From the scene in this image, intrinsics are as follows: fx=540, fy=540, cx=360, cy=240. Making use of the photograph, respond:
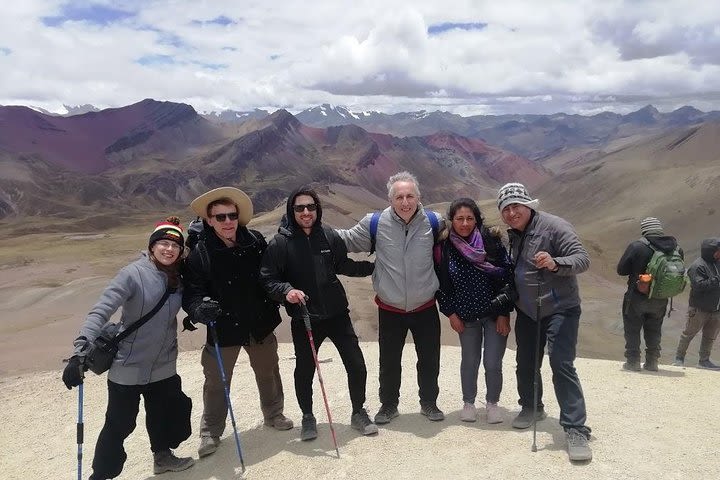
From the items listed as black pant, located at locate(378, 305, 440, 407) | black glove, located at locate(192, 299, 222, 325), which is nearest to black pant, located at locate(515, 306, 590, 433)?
black pant, located at locate(378, 305, 440, 407)

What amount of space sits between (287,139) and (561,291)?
319 feet

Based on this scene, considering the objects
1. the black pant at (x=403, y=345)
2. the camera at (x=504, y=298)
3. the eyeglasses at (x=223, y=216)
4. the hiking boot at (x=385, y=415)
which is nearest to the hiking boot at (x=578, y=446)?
the camera at (x=504, y=298)

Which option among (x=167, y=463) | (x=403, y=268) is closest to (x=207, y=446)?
(x=167, y=463)

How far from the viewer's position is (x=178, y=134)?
107188mm

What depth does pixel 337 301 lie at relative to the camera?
4629 mm

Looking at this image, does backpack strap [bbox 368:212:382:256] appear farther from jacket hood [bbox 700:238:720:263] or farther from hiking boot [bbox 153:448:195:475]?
jacket hood [bbox 700:238:720:263]

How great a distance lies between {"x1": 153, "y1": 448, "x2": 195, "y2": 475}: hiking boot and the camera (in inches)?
181

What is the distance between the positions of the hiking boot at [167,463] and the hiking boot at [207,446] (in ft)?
0.60

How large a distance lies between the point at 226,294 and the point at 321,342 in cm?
91

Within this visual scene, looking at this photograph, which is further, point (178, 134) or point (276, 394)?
point (178, 134)

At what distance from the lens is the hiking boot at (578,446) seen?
4.21 m

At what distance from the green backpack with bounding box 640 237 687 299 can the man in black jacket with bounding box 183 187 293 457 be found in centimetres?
499

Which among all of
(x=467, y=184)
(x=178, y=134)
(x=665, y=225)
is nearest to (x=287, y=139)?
(x=178, y=134)

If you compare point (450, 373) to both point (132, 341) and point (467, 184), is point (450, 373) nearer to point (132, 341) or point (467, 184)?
point (132, 341)
